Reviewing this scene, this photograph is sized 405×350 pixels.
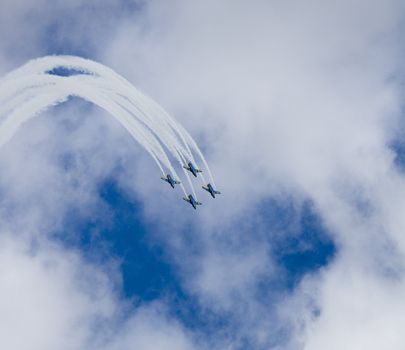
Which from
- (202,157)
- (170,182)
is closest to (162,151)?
(202,157)

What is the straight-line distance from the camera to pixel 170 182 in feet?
450

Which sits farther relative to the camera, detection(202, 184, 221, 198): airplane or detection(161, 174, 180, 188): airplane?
detection(202, 184, 221, 198): airplane

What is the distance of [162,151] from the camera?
115m

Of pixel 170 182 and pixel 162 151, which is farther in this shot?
pixel 170 182

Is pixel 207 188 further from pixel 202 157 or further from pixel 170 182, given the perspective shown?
pixel 202 157

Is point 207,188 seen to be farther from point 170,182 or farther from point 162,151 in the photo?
point 162,151

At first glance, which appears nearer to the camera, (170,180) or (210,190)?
(170,180)

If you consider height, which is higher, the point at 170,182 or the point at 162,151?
the point at 170,182

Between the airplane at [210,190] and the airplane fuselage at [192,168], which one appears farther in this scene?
the airplane at [210,190]

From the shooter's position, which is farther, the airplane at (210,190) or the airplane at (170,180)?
the airplane at (210,190)

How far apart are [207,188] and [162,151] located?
29.0 meters

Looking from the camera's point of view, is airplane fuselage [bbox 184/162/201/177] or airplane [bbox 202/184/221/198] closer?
airplane fuselage [bbox 184/162/201/177]

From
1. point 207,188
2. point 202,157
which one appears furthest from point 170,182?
point 202,157

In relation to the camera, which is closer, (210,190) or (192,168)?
(192,168)
